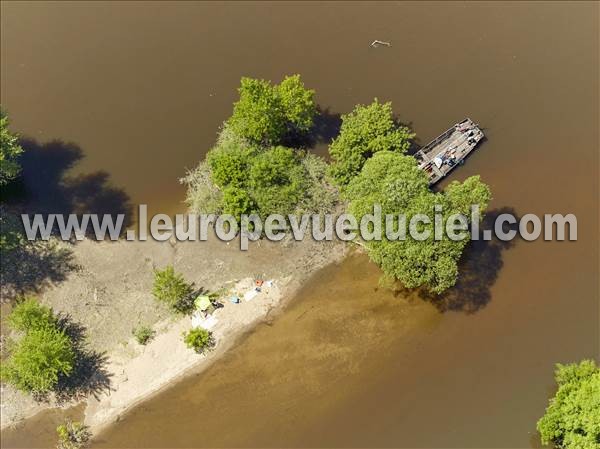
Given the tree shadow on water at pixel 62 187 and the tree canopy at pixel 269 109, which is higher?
the tree canopy at pixel 269 109

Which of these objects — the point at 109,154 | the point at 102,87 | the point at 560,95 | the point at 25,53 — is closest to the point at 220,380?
the point at 109,154

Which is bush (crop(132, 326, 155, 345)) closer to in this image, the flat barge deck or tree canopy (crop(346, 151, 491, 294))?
tree canopy (crop(346, 151, 491, 294))

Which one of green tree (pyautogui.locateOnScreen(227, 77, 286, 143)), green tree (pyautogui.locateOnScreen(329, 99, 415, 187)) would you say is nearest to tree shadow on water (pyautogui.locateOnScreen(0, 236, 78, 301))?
green tree (pyautogui.locateOnScreen(227, 77, 286, 143))

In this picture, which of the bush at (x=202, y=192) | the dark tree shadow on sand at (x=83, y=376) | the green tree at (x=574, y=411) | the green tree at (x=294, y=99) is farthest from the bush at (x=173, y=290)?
the green tree at (x=574, y=411)

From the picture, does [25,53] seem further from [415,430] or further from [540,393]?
[540,393]

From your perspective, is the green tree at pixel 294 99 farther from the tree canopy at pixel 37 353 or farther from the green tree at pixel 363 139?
the tree canopy at pixel 37 353

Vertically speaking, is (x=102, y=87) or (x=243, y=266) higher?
(x=102, y=87)

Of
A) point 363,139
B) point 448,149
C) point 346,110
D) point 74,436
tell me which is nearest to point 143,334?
point 74,436
